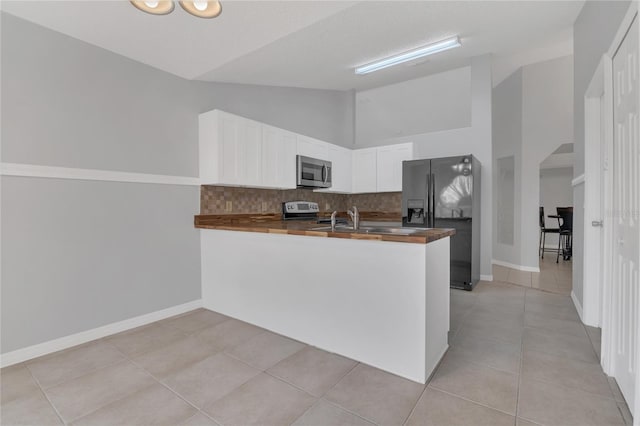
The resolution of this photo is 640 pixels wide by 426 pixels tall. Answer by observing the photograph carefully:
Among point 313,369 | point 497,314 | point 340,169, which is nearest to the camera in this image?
point 313,369

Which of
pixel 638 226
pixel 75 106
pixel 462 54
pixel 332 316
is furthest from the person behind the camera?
pixel 462 54

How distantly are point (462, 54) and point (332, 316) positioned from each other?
12.5 ft

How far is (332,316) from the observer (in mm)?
2146

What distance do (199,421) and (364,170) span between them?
4012mm

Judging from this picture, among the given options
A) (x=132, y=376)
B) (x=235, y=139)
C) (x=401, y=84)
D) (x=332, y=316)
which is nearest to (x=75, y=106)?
(x=235, y=139)

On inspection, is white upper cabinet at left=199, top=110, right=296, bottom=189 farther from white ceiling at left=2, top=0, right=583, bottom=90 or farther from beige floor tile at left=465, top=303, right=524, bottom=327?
beige floor tile at left=465, top=303, right=524, bottom=327

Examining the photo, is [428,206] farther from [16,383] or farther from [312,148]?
[16,383]

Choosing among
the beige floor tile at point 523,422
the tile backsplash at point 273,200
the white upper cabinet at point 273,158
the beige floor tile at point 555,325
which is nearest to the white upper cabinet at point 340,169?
the white upper cabinet at point 273,158

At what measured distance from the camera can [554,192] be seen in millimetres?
7840

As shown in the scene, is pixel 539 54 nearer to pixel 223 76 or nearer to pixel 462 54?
pixel 462 54

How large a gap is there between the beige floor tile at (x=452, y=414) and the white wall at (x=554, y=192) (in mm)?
7785

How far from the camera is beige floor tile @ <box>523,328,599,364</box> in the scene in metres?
2.08

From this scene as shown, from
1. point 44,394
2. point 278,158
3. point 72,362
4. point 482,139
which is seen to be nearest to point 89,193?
point 72,362

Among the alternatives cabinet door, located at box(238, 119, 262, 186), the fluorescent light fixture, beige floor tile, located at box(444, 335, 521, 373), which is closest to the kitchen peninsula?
beige floor tile, located at box(444, 335, 521, 373)
